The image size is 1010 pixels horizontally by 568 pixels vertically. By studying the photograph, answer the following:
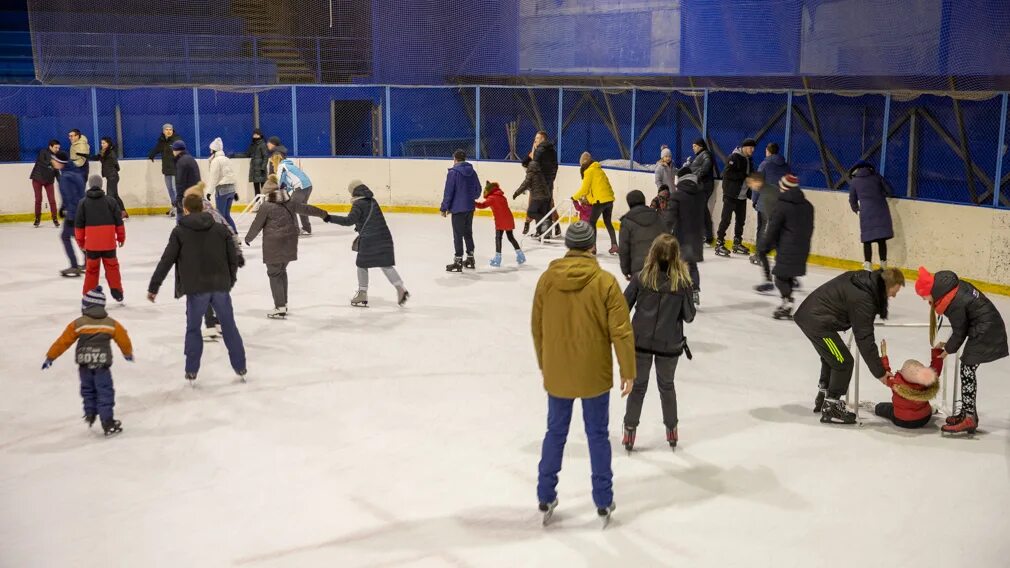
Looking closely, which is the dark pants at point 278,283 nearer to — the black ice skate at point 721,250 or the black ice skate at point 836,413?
the black ice skate at point 836,413

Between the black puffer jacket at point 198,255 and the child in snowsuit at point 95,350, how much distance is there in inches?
37.5

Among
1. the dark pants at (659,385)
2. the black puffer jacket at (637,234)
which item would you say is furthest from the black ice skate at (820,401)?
the black puffer jacket at (637,234)

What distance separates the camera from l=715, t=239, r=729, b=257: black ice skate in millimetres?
15577

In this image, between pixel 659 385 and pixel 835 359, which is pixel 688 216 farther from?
pixel 659 385

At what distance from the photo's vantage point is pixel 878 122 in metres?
18.1

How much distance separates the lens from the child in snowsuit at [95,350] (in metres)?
7.54

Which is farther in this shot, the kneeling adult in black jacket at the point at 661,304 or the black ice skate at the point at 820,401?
the black ice skate at the point at 820,401

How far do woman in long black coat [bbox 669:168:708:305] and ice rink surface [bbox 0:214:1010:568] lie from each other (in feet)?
2.60

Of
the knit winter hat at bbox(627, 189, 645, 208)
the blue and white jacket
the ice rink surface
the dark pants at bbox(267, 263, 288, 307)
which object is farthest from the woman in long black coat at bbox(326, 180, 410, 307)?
the blue and white jacket

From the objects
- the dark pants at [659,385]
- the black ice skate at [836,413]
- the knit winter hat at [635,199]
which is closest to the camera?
the dark pants at [659,385]

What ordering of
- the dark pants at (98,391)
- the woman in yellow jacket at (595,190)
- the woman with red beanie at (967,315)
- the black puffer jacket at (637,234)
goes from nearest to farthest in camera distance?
the woman with red beanie at (967,315), the dark pants at (98,391), the black puffer jacket at (637,234), the woman in yellow jacket at (595,190)

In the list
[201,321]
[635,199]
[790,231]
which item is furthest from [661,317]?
[790,231]

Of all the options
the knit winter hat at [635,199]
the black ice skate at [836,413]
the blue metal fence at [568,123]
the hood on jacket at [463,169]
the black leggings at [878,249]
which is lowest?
the black ice skate at [836,413]

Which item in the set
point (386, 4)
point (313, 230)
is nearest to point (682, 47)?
point (313, 230)
